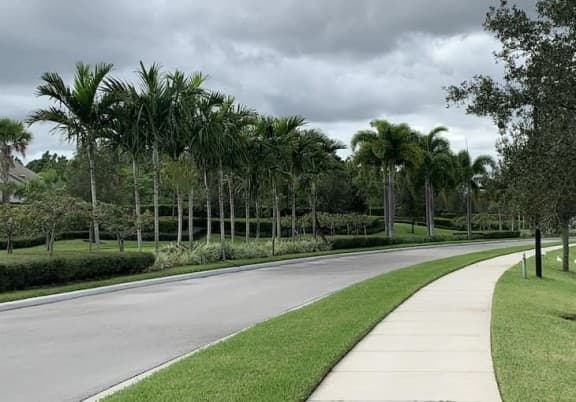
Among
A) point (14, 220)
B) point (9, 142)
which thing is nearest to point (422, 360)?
point (14, 220)

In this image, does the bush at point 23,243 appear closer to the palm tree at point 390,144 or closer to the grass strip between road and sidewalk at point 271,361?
the palm tree at point 390,144

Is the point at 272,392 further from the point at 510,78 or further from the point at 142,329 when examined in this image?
the point at 510,78

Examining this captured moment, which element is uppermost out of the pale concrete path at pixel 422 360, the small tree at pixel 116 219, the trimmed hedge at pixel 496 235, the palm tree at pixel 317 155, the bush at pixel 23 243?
the palm tree at pixel 317 155

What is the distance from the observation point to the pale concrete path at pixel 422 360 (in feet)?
21.4

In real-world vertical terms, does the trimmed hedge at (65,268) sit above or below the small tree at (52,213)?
below

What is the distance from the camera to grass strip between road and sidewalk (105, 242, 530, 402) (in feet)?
21.3

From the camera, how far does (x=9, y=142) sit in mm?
49844

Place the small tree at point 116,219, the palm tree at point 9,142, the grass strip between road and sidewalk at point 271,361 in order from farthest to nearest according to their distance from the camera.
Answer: the palm tree at point 9,142
the small tree at point 116,219
the grass strip between road and sidewalk at point 271,361

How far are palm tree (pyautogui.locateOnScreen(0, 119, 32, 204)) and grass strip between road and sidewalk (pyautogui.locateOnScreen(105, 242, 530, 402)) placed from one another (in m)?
41.3

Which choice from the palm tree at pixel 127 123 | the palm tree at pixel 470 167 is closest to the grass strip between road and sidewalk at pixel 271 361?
the palm tree at pixel 127 123

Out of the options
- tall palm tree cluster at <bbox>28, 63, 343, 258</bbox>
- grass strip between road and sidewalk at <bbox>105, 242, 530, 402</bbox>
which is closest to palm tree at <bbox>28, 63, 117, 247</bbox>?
tall palm tree cluster at <bbox>28, 63, 343, 258</bbox>

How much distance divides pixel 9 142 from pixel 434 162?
3399cm

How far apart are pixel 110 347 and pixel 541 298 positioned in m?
10.7

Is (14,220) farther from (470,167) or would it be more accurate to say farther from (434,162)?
(470,167)
